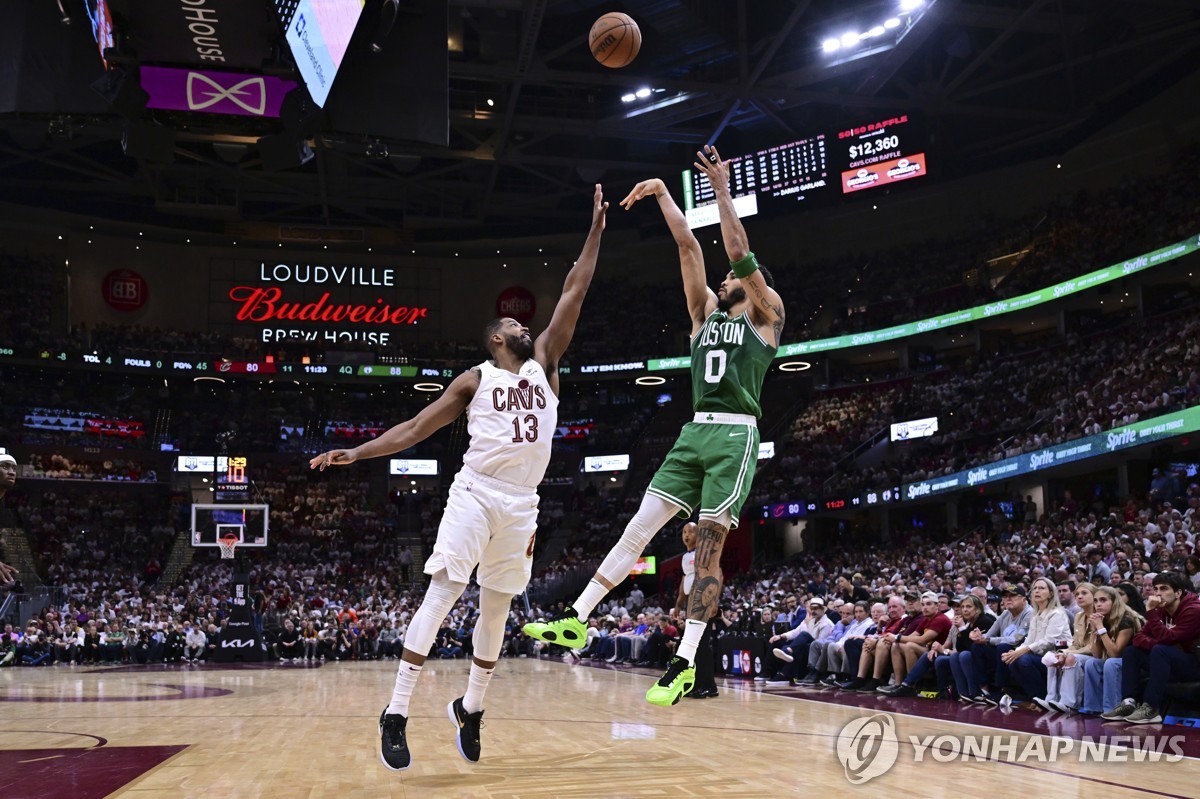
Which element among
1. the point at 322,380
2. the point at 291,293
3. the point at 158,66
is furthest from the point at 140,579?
the point at 158,66

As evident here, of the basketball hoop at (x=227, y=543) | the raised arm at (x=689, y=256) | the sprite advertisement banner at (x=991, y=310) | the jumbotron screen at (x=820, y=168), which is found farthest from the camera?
the jumbotron screen at (x=820, y=168)

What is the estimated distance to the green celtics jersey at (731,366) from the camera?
6398mm

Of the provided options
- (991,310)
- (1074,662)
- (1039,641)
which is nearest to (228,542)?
(1039,641)

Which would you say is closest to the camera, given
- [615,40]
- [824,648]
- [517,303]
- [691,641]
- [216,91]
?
[691,641]

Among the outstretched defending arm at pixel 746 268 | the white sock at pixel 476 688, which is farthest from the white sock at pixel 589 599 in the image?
the outstretched defending arm at pixel 746 268

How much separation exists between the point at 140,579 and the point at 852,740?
31.7m

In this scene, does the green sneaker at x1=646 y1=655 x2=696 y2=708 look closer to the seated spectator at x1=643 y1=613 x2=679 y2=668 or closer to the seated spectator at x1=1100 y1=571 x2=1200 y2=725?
the seated spectator at x1=1100 y1=571 x2=1200 y2=725

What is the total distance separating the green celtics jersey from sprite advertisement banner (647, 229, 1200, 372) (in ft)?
78.4

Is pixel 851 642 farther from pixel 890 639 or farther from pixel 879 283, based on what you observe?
pixel 879 283

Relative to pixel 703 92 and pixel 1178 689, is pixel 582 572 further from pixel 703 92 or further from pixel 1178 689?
pixel 1178 689

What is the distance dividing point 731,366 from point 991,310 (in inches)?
1128

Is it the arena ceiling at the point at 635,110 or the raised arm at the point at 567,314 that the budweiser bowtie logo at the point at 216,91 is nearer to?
the arena ceiling at the point at 635,110

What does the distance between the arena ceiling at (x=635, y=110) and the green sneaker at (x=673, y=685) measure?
1682 centimetres

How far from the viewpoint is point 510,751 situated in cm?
764
